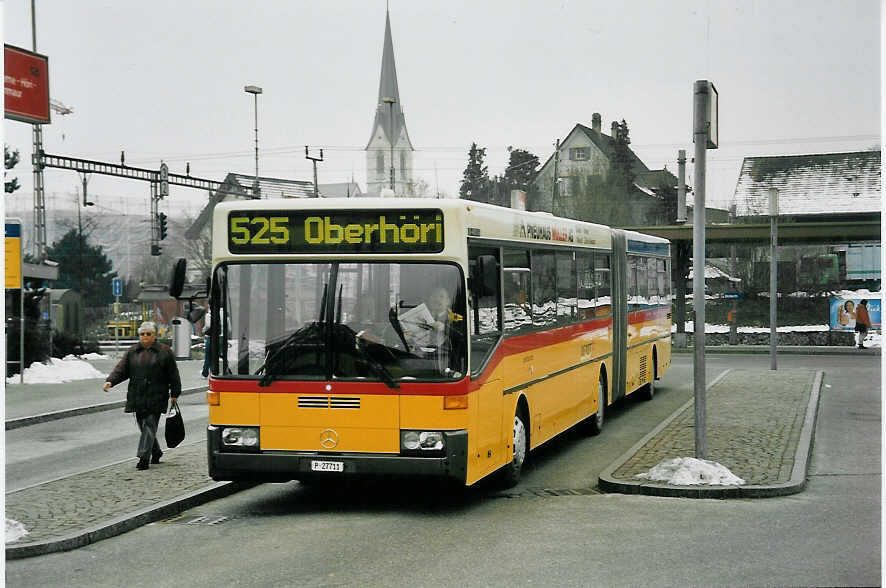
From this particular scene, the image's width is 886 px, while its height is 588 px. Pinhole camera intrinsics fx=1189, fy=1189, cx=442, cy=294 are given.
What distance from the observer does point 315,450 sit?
32.9ft

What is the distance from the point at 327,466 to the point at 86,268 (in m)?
63.0

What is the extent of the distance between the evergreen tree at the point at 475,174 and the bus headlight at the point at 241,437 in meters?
82.6

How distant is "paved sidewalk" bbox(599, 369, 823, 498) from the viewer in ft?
35.5

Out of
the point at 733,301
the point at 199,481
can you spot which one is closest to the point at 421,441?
the point at 199,481

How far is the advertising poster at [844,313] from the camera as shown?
1711 inches

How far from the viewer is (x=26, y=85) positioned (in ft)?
30.2

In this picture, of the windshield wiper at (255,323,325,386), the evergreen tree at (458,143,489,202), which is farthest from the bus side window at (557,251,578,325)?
the evergreen tree at (458,143,489,202)

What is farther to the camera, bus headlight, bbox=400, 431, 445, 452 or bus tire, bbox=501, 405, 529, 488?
bus tire, bbox=501, 405, 529, 488

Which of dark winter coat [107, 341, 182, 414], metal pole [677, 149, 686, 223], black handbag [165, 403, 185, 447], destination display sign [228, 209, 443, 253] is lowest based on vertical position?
black handbag [165, 403, 185, 447]

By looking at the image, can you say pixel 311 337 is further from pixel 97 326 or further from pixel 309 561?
pixel 97 326

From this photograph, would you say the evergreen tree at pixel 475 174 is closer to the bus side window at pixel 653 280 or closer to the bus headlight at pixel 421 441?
the bus side window at pixel 653 280

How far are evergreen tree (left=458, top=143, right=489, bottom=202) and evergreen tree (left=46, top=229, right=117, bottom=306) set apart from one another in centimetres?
3102

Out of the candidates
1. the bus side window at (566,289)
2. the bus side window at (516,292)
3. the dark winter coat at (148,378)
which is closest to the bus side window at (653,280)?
the bus side window at (566,289)

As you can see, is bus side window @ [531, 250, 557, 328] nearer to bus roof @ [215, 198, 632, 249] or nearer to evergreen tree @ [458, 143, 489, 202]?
bus roof @ [215, 198, 632, 249]
